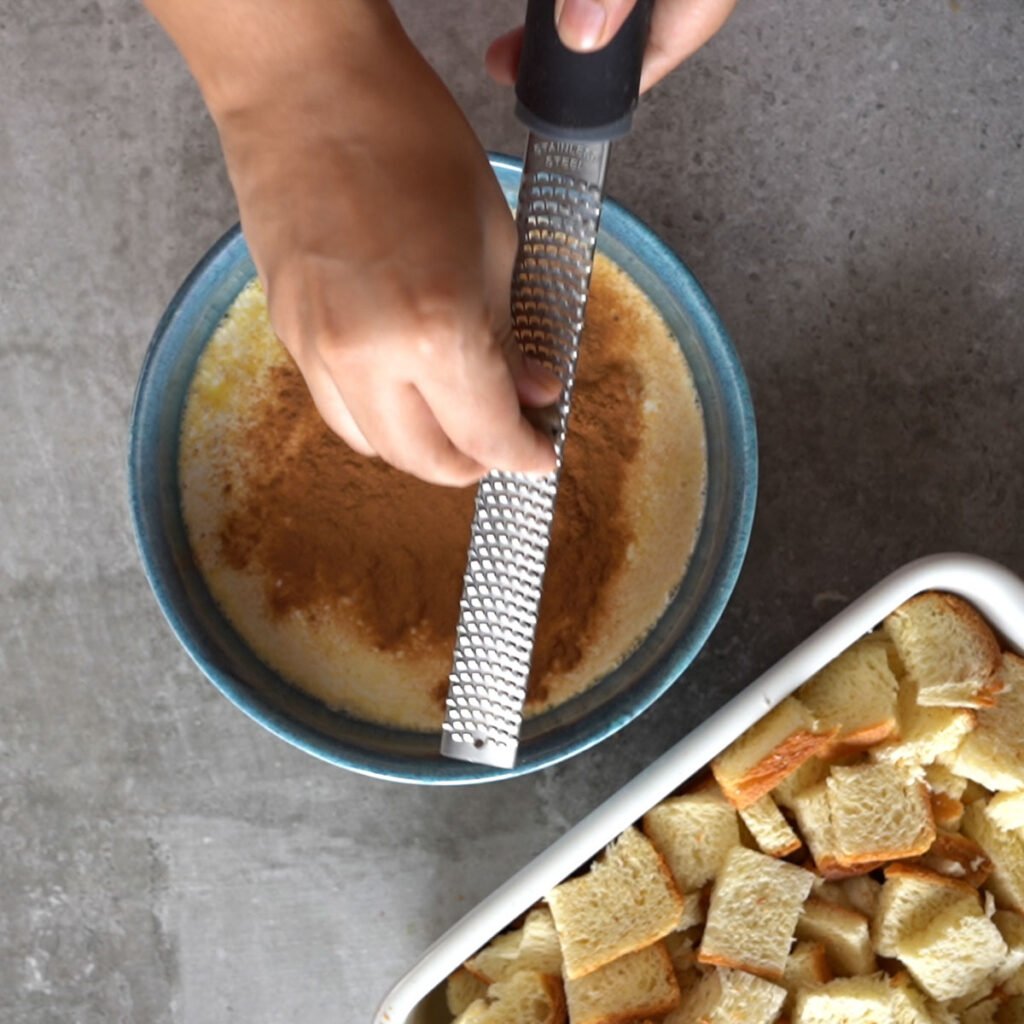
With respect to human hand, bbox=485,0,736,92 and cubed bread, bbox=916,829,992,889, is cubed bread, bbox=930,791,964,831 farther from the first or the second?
human hand, bbox=485,0,736,92

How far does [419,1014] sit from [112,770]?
382 mm

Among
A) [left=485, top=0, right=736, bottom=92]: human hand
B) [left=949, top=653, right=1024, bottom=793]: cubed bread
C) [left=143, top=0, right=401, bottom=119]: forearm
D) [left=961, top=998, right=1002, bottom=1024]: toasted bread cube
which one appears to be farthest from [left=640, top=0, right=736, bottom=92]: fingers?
[left=961, top=998, right=1002, bottom=1024]: toasted bread cube

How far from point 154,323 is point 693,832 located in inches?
27.0

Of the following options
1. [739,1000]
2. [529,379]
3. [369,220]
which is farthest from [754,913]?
[369,220]

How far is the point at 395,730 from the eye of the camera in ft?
3.29

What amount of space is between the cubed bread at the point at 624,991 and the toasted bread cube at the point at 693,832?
0.23 feet

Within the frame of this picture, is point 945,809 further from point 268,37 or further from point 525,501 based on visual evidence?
point 268,37

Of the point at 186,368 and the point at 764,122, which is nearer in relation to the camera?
the point at 186,368

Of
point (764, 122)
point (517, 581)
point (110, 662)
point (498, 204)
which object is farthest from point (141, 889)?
point (764, 122)

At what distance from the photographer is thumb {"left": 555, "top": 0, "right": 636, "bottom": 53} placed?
0.68m

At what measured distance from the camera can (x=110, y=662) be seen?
1.15 meters

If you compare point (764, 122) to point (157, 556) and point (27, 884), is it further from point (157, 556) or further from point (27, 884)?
point (27, 884)

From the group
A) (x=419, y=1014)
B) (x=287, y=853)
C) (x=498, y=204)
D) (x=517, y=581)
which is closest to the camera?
(x=498, y=204)

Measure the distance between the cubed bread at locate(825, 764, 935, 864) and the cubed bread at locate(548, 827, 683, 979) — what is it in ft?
0.47
